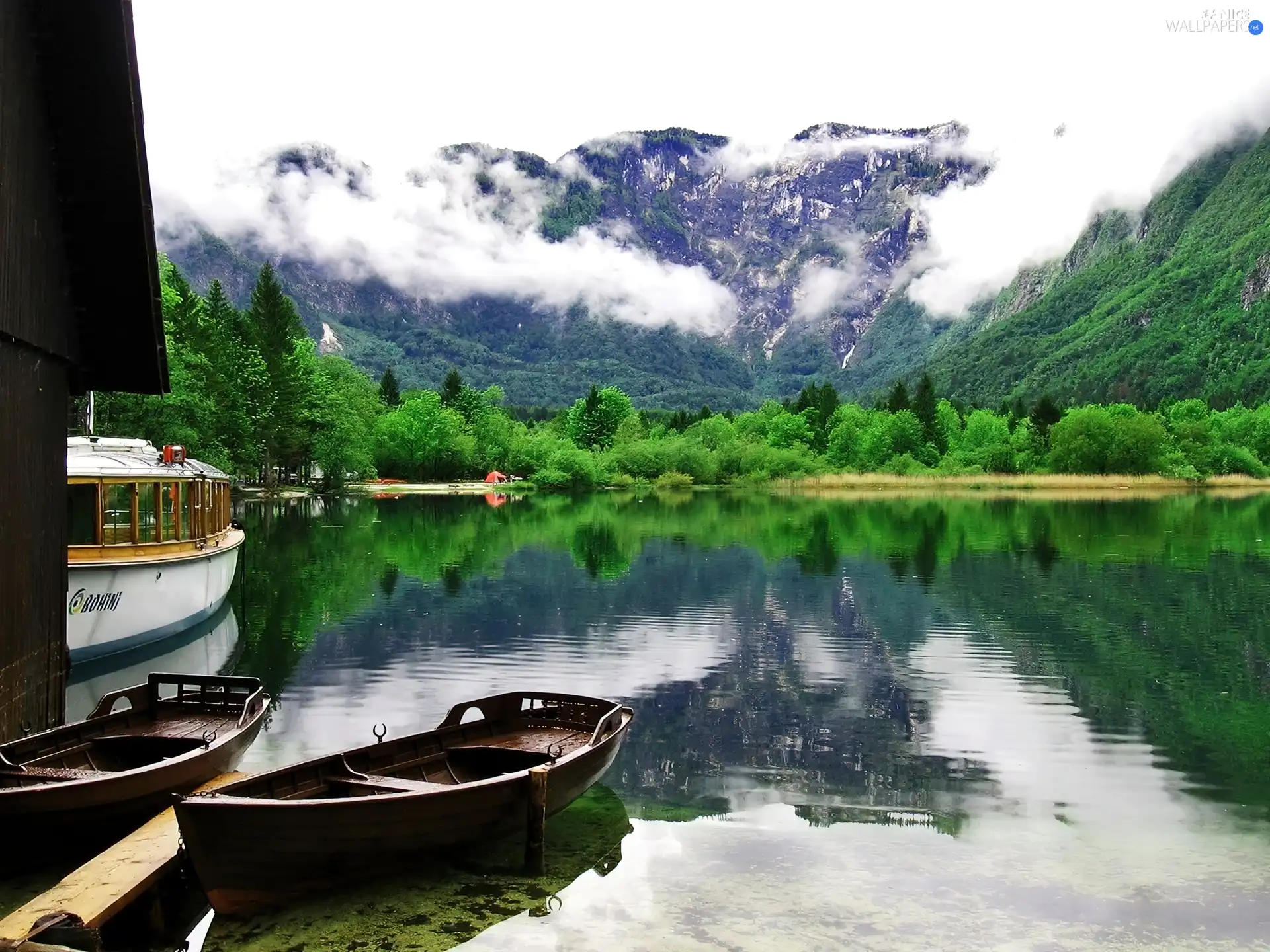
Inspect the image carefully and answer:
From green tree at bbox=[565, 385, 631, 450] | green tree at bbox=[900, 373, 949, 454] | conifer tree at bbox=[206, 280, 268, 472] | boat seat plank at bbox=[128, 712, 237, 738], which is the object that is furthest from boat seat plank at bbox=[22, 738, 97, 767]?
green tree at bbox=[900, 373, 949, 454]

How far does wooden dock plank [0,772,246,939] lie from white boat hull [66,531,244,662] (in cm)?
903

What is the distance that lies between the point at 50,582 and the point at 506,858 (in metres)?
7.10

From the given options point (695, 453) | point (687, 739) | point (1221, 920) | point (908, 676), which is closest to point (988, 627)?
point (908, 676)

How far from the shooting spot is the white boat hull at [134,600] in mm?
20864

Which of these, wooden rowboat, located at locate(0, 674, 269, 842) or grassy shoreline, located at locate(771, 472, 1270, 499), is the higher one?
grassy shoreline, located at locate(771, 472, 1270, 499)

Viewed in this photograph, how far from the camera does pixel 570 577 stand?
38.2m

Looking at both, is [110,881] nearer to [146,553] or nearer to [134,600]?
[134,600]

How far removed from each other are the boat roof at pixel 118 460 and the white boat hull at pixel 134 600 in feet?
6.69

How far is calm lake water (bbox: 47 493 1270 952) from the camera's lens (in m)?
10.7

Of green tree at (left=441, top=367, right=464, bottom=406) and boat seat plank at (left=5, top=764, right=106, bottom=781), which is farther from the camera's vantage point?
green tree at (left=441, top=367, right=464, bottom=406)

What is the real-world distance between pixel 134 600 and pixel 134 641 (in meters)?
1.18

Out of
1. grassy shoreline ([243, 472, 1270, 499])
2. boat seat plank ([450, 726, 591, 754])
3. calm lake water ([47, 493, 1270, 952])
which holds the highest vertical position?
grassy shoreline ([243, 472, 1270, 499])

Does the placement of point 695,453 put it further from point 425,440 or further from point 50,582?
point 50,582

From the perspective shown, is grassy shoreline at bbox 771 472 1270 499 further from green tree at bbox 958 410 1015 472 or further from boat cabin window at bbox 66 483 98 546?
boat cabin window at bbox 66 483 98 546
